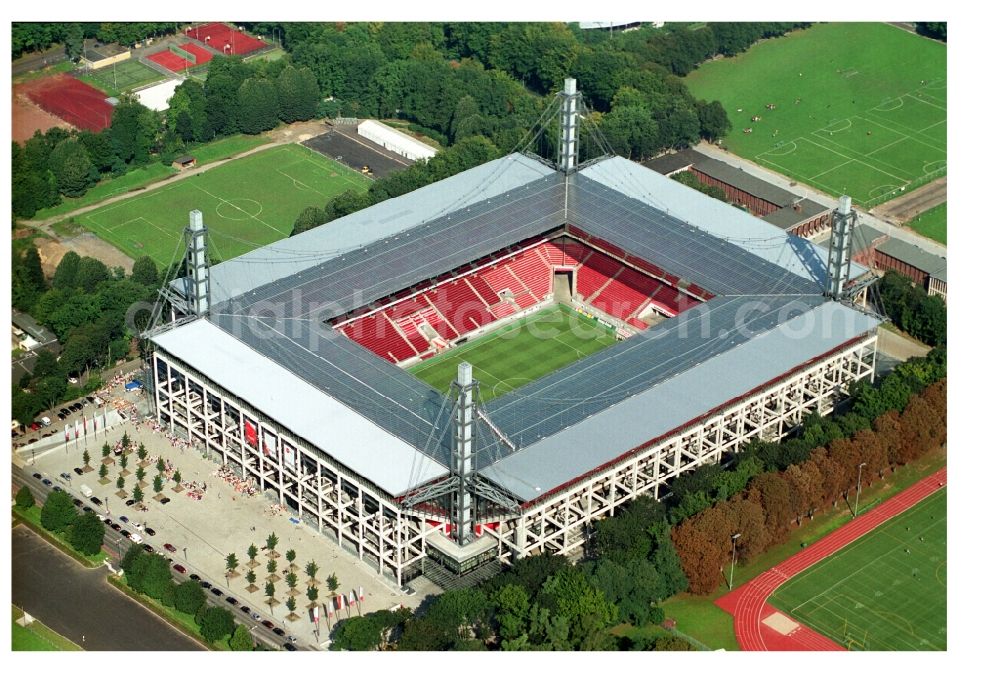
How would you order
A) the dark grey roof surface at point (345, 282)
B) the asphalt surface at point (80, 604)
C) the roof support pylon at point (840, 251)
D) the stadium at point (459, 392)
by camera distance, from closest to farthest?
the asphalt surface at point (80, 604) < the stadium at point (459, 392) < the roof support pylon at point (840, 251) < the dark grey roof surface at point (345, 282)

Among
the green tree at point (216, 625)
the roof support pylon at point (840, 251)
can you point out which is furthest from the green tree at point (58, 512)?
the roof support pylon at point (840, 251)

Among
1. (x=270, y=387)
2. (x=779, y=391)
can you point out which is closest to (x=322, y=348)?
(x=270, y=387)

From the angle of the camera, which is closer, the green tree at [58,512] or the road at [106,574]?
the road at [106,574]

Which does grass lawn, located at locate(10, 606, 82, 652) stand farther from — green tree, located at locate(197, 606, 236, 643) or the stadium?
the stadium

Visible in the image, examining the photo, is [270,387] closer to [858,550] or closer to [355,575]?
[355,575]

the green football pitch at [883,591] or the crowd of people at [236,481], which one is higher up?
the crowd of people at [236,481]

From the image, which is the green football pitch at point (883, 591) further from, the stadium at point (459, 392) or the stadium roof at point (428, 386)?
the stadium roof at point (428, 386)

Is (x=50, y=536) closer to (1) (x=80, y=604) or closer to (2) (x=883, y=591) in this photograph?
(1) (x=80, y=604)
